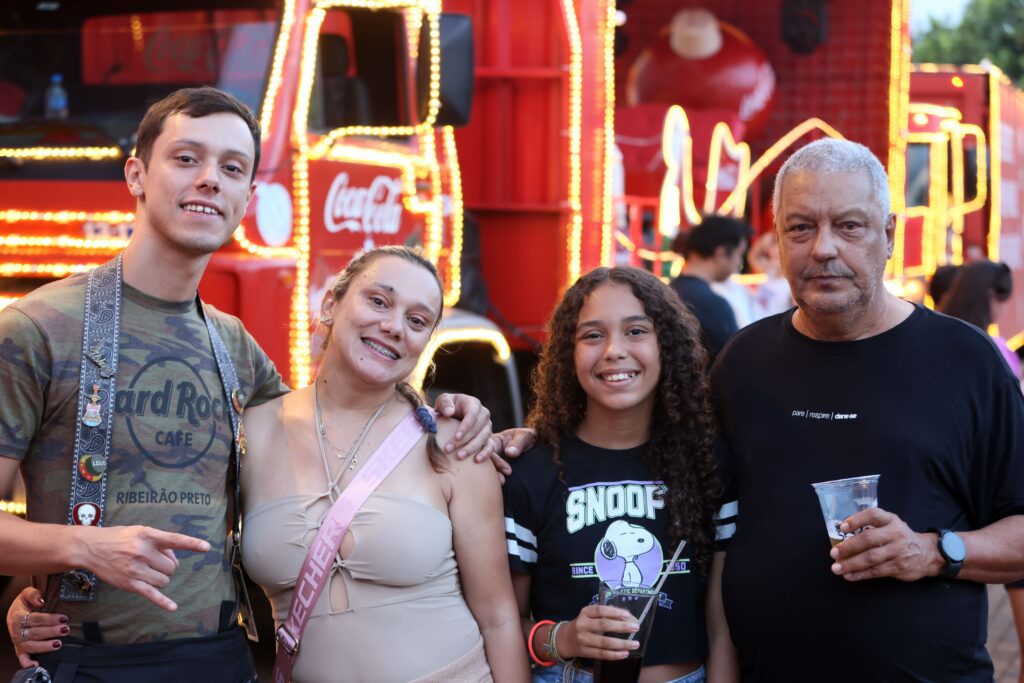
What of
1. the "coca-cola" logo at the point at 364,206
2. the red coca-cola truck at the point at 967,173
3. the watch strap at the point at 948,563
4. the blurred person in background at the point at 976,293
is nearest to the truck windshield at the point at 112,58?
the "coca-cola" logo at the point at 364,206

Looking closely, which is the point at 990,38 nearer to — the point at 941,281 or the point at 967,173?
the point at 967,173

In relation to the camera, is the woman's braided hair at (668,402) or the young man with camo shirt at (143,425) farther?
the woman's braided hair at (668,402)

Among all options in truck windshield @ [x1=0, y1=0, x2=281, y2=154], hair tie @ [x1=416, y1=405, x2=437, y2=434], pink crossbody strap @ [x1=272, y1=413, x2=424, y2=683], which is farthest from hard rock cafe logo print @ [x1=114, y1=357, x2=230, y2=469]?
truck windshield @ [x1=0, y1=0, x2=281, y2=154]

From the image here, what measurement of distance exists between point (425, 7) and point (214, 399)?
245cm

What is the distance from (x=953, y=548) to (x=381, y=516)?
1101 millimetres

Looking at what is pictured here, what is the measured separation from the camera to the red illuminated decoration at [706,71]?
430 inches

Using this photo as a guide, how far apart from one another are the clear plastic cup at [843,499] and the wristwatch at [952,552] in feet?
0.51

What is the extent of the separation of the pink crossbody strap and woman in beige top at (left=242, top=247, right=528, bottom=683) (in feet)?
0.07

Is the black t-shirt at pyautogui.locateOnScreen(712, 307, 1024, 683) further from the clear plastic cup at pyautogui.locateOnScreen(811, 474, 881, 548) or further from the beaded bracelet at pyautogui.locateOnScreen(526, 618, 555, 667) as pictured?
the beaded bracelet at pyautogui.locateOnScreen(526, 618, 555, 667)

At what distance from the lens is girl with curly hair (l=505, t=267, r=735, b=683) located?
250 cm

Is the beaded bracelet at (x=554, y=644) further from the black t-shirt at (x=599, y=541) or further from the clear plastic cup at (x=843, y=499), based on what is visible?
the clear plastic cup at (x=843, y=499)

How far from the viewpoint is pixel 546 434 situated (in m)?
2.67

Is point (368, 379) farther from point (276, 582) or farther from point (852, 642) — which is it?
point (852, 642)

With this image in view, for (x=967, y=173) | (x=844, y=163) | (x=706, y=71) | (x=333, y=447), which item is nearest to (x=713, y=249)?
(x=844, y=163)
